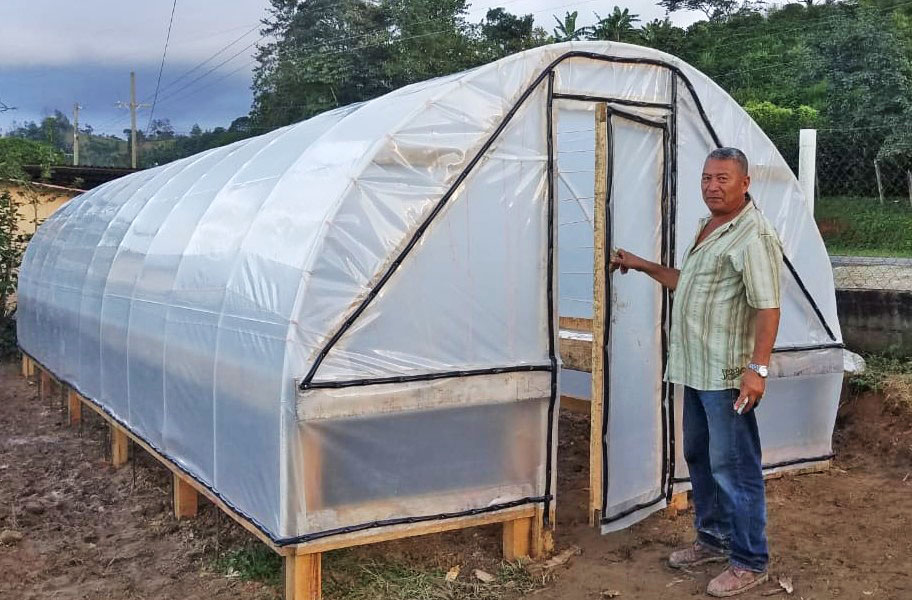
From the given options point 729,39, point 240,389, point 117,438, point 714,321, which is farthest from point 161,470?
point 729,39

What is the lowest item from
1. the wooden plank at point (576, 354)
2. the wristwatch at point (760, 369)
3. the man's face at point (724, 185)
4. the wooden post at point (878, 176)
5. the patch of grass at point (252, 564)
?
the patch of grass at point (252, 564)

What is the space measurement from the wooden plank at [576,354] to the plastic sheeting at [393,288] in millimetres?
1289

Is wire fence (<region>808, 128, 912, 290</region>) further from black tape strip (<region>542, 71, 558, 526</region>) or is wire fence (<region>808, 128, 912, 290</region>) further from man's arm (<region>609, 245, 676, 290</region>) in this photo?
black tape strip (<region>542, 71, 558, 526</region>)

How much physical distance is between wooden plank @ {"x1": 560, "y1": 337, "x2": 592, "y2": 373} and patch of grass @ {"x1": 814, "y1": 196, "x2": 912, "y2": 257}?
5.57m

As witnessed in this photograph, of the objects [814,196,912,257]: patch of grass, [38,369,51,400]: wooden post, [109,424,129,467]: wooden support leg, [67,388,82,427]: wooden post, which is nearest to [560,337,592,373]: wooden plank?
[109,424,129,467]: wooden support leg

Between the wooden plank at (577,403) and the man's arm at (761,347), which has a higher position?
the man's arm at (761,347)

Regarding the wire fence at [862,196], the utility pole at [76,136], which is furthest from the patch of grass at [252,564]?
the utility pole at [76,136]

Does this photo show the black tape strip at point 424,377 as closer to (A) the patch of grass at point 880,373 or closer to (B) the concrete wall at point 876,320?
(A) the patch of grass at point 880,373

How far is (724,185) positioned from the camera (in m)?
3.75

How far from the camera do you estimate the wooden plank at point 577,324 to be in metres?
6.88

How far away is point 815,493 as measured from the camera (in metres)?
5.39

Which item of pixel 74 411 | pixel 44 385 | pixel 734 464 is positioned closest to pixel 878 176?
pixel 734 464

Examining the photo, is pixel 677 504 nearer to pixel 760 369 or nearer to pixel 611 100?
pixel 760 369

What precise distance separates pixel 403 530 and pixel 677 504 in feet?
6.56
